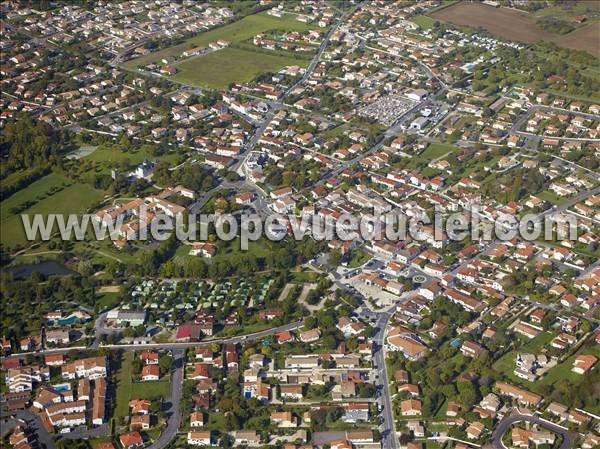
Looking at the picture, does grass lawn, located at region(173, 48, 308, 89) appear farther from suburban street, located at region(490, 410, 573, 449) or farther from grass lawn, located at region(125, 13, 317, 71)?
suburban street, located at region(490, 410, 573, 449)

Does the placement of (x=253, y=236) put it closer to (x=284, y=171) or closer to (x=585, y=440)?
(x=284, y=171)

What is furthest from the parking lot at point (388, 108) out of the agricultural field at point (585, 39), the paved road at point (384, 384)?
the paved road at point (384, 384)

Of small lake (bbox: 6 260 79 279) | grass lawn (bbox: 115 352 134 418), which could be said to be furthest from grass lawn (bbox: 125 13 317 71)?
grass lawn (bbox: 115 352 134 418)

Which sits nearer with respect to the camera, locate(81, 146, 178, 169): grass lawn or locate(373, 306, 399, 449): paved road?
locate(373, 306, 399, 449): paved road

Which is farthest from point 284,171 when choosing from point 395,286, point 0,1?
point 0,1

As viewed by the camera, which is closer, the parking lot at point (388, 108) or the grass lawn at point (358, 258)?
the grass lawn at point (358, 258)

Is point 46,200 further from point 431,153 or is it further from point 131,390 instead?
point 431,153

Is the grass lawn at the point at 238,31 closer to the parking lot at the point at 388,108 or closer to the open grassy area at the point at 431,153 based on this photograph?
the parking lot at the point at 388,108
